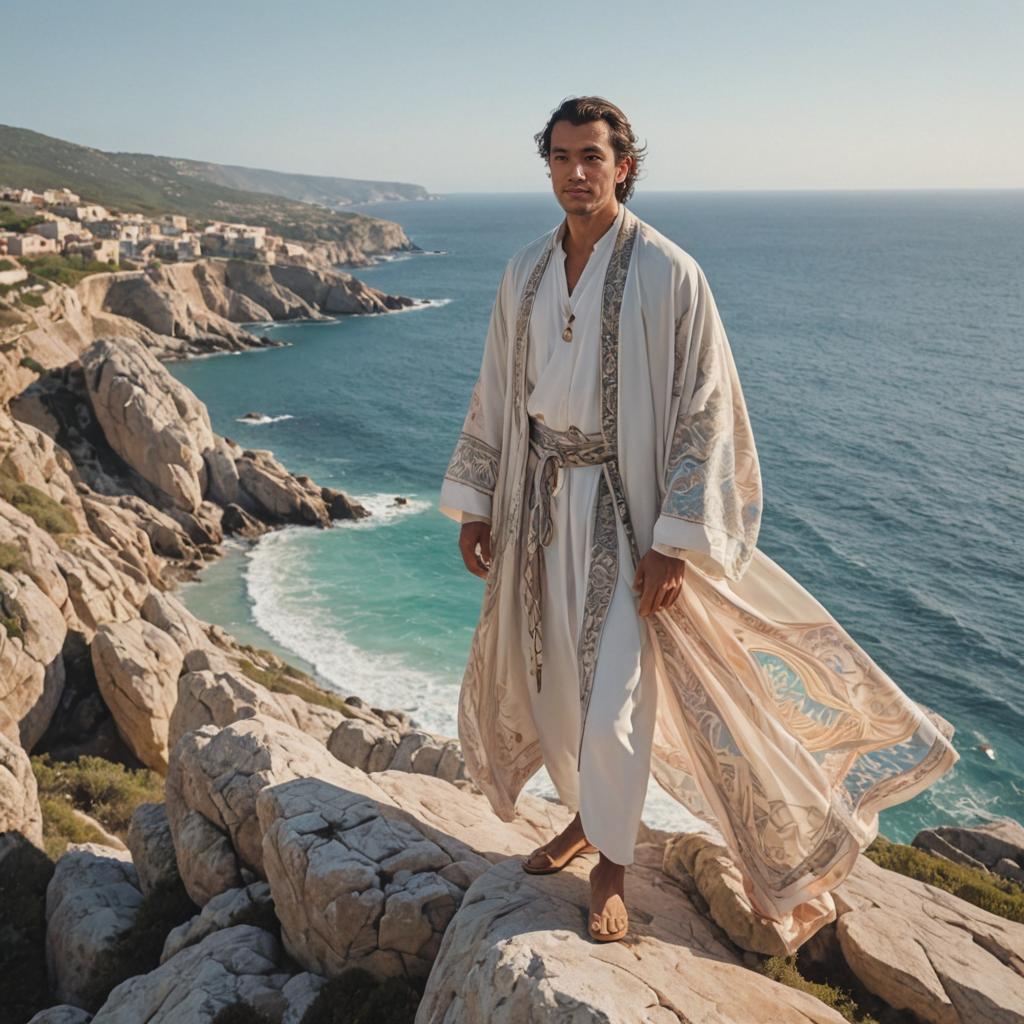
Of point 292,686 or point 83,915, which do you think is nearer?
point 83,915

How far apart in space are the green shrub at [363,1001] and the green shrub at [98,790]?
571 cm

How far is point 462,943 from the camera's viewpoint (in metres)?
3.94

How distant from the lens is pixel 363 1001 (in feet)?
14.4

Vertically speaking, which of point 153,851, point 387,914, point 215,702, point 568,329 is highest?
point 568,329

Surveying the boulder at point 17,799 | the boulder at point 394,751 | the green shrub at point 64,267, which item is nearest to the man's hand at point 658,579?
the boulder at point 17,799

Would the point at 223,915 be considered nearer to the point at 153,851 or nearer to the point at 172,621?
the point at 153,851

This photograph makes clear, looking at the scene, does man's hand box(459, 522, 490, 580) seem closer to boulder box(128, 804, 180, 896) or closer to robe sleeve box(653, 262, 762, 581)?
robe sleeve box(653, 262, 762, 581)

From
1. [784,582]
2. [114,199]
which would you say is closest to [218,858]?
[784,582]

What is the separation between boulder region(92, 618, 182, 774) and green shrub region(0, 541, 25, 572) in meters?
1.43

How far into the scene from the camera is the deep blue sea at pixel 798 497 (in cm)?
2097

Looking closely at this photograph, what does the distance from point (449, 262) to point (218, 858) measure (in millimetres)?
114300

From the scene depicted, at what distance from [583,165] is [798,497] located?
29.0 meters

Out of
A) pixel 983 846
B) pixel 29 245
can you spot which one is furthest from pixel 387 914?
pixel 29 245

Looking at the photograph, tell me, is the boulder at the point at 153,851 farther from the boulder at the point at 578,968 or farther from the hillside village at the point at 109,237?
the hillside village at the point at 109,237
